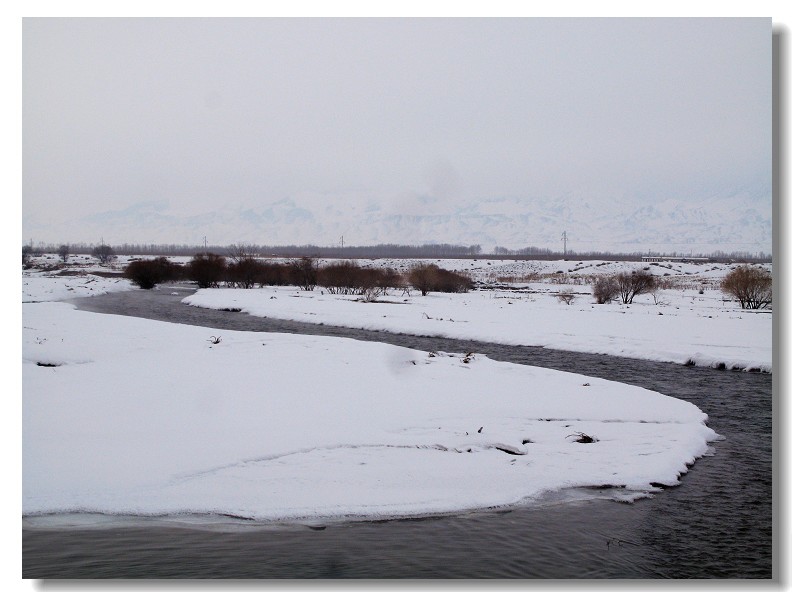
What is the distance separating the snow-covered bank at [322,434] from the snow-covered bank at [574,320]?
13.7 ft

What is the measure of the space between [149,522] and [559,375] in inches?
370

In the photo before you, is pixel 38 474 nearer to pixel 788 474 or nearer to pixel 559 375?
pixel 788 474

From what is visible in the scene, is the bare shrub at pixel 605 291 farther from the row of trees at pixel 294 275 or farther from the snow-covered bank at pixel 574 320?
the row of trees at pixel 294 275

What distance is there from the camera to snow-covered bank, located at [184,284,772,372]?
17.7 metres

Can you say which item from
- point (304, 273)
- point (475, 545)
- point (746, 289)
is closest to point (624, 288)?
point (746, 289)

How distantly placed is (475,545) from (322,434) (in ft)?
11.5

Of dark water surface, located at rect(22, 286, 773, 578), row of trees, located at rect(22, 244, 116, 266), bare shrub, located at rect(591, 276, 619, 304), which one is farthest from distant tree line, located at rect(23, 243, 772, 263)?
bare shrub, located at rect(591, 276, 619, 304)

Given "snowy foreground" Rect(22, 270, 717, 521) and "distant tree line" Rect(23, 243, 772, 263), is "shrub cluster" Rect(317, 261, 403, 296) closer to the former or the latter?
"distant tree line" Rect(23, 243, 772, 263)

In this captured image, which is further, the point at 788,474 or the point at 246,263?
the point at 246,263

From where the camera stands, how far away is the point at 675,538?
6566mm
